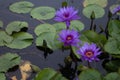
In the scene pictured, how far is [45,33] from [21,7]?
41cm

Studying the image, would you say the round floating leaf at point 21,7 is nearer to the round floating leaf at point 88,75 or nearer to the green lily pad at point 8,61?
the green lily pad at point 8,61

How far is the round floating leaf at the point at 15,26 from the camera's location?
5.86ft

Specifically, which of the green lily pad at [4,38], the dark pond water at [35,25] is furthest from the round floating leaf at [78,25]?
the green lily pad at [4,38]

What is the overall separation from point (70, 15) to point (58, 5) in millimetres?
577

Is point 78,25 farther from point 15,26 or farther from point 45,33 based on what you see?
point 15,26

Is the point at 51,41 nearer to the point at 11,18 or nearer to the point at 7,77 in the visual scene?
the point at 7,77

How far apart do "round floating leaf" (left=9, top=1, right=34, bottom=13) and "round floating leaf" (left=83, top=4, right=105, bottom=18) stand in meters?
0.40

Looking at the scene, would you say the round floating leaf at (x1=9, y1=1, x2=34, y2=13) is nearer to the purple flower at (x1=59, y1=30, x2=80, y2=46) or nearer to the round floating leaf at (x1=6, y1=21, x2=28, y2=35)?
the round floating leaf at (x1=6, y1=21, x2=28, y2=35)

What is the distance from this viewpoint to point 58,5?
6.72 feet

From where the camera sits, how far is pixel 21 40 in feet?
5.73

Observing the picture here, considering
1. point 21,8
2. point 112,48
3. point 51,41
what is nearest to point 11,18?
point 21,8

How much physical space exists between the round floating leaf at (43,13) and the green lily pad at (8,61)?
15.2 inches

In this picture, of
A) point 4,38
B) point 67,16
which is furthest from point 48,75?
point 4,38

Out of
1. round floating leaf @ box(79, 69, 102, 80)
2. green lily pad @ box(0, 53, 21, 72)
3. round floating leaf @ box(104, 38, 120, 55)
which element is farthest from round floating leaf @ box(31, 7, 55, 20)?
round floating leaf @ box(79, 69, 102, 80)
